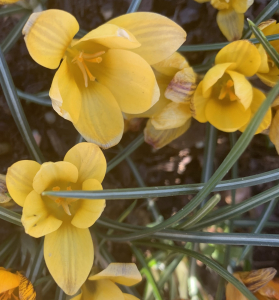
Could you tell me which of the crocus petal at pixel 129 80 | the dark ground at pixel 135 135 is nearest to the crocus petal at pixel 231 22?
the dark ground at pixel 135 135

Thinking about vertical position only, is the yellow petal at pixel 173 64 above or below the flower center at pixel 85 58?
below

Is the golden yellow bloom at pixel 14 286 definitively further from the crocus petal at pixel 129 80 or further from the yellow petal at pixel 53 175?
the crocus petal at pixel 129 80

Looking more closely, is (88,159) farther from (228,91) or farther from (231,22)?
(231,22)

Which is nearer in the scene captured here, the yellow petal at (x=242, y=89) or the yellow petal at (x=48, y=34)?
the yellow petal at (x=48, y=34)

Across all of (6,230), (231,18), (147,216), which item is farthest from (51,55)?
(147,216)

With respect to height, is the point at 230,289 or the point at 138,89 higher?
the point at 138,89

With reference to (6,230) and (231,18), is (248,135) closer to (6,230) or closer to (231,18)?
(231,18)
